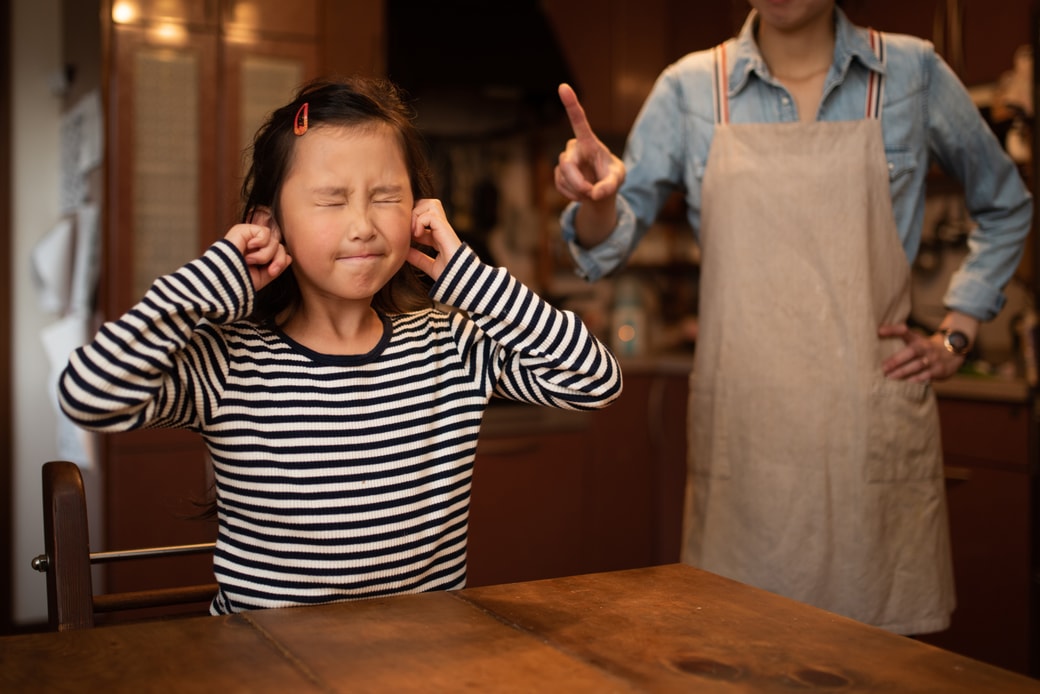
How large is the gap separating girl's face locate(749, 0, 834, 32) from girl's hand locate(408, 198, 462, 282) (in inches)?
22.6

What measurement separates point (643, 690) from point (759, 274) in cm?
88

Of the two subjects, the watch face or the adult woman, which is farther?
the watch face

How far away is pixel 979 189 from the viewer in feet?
5.13

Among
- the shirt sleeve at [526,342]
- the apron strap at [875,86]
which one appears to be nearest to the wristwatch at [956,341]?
the apron strap at [875,86]

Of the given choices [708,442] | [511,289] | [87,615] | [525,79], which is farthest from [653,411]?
[87,615]

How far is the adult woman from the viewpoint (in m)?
1.40

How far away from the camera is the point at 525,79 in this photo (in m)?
3.31

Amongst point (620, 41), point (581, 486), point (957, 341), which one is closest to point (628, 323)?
point (581, 486)

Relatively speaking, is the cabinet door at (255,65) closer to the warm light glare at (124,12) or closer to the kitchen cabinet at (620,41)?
the warm light glare at (124,12)

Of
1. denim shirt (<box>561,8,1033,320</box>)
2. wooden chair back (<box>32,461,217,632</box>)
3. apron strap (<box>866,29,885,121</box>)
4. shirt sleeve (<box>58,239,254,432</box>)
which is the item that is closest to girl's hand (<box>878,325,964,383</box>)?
denim shirt (<box>561,8,1033,320</box>)

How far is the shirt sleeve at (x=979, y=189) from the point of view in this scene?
57.9 inches

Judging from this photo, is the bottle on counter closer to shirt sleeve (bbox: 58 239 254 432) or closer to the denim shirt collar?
the denim shirt collar

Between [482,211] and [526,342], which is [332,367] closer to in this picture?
[526,342]

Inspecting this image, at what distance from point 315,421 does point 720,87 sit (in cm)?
80
